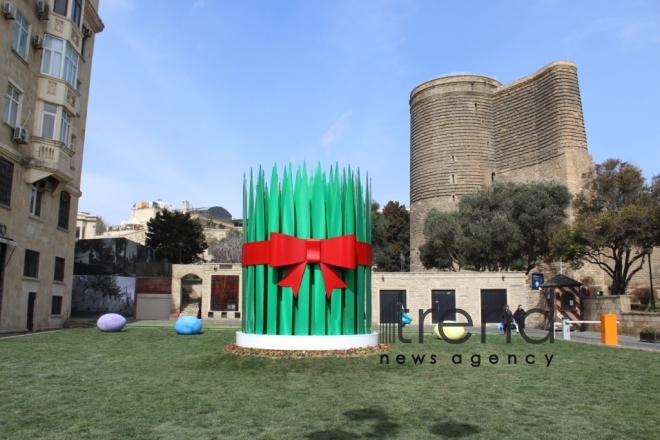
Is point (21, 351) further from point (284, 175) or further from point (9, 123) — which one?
point (9, 123)

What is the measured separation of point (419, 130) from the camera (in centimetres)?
6166

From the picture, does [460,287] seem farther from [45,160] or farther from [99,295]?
[45,160]

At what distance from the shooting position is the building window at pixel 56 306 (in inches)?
998


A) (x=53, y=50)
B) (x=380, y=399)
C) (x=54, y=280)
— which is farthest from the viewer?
(x=54, y=280)

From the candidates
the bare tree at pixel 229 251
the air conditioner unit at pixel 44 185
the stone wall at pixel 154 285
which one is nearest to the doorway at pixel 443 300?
the stone wall at pixel 154 285

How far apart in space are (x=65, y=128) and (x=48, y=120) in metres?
1.26

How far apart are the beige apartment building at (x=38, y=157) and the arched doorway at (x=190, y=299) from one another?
494 inches

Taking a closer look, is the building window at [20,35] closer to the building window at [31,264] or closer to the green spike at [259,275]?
the building window at [31,264]

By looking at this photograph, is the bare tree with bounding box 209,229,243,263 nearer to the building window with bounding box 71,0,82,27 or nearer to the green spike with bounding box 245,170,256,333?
the building window with bounding box 71,0,82,27

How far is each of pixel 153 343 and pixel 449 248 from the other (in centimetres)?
3401

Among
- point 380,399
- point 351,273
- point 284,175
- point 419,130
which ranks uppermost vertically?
point 419,130

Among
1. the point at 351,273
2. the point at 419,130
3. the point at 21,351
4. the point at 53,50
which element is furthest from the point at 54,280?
the point at 419,130

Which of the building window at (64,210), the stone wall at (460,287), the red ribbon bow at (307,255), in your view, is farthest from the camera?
the stone wall at (460,287)

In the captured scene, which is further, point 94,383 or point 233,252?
point 233,252
